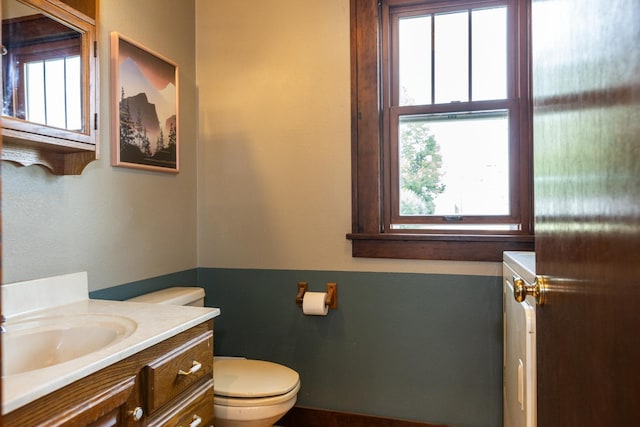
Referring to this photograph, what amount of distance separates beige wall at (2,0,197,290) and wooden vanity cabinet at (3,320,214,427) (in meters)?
0.59

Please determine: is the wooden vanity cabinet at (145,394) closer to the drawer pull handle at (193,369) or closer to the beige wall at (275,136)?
the drawer pull handle at (193,369)

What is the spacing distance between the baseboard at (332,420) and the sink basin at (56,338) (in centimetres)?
123

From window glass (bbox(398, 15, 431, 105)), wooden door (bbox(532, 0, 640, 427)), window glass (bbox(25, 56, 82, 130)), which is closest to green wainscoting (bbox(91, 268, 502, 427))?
window glass (bbox(25, 56, 82, 130))

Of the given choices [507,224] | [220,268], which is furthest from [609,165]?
[220,268]

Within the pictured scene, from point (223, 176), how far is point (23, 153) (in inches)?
41.8

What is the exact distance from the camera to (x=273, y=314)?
219 centimetres

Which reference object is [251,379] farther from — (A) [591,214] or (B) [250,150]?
(A) [591,214]

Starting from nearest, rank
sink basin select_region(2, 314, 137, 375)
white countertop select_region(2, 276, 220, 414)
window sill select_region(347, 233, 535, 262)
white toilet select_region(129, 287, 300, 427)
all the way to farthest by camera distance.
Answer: white countertop select_region(2, 276, 220, 414) → sink basin select_region(2, 314, 137, 375) → white toilet select_region(129, 287, 300, 427) → window sill select_region(347, 233, 535, 262)

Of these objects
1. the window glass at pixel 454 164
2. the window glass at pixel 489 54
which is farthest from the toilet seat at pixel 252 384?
the window glass at pixel 489 54

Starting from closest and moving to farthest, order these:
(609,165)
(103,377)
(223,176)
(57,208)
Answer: (609,165), (103,377), (57,208), (223,176)

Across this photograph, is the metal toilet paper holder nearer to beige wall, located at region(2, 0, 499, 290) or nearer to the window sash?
beige wall, located at region(2, 0, 499, 290)

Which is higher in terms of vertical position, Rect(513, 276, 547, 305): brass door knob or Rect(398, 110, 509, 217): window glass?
Rect(398, 110, 509, 217): window glass

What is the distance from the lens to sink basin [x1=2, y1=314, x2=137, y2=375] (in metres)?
1.13

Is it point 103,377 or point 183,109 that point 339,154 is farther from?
point 103,377
